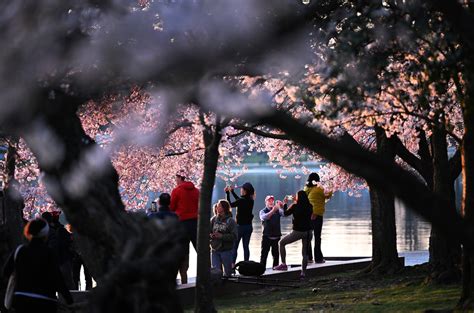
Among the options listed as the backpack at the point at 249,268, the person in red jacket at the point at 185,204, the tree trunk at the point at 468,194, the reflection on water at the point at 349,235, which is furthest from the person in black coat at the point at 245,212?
the tree trunk at the point at 468,194

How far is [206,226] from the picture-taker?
15914 millimetres

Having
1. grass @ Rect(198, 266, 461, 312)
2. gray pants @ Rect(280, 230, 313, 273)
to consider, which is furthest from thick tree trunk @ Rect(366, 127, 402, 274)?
gray pants @ Rect(280, 230, 313, 273)

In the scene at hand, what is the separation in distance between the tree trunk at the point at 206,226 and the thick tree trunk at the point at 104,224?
4912 millimetres

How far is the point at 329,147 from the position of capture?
7332mm

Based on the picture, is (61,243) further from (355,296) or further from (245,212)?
(355,296)

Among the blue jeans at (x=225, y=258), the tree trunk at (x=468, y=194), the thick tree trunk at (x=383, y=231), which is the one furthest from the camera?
the thick tree trunk at (x=383, y=231)

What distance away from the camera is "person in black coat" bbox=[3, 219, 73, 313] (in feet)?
38.4

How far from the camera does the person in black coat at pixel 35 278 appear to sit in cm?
1172

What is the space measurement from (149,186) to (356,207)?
41741 mm

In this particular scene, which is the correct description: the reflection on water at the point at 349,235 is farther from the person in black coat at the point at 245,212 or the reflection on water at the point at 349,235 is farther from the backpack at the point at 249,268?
the backpack at the point at 249,268

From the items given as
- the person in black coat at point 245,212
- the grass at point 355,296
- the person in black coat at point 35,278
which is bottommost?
the grass at point 355,296

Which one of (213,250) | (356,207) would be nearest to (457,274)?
(213,250)

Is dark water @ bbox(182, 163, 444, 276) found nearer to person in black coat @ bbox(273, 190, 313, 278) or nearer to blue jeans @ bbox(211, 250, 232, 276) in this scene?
person in black coat @ bbox(273, 190, 313, 278)

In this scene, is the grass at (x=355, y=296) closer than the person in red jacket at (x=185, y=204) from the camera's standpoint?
Yes
